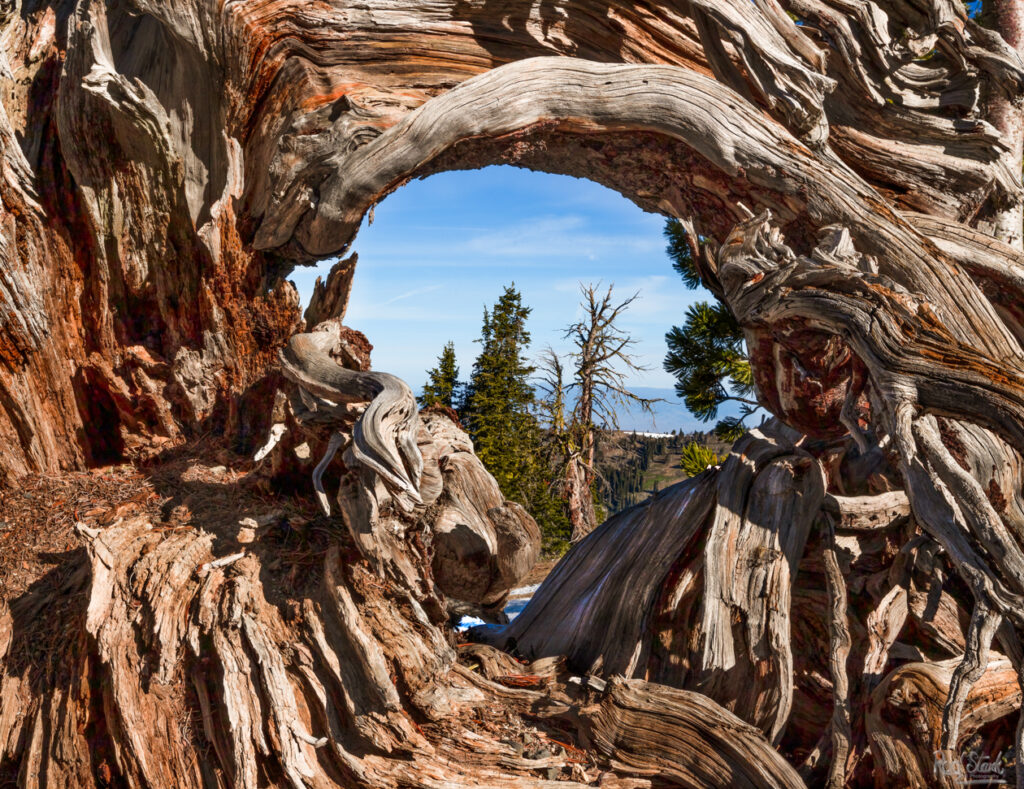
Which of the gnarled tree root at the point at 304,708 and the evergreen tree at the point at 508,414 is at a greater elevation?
the evergreen tree at the point at 508,414

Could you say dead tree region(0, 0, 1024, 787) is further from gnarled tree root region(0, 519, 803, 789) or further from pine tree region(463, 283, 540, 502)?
pine tree region(463, 283, 540, 502)

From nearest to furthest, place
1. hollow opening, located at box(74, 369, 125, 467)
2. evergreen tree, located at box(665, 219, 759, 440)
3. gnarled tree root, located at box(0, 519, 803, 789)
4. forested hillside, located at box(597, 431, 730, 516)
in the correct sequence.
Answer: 1. gnarled tree root, located at box(0, 519, 803, 789)
2. hollow opening, located at box(74, 369, 125, 467)
3. evergreen tree, located at box(665, 219, 759, 440)
4. forested hillside, located at box(597, 431, 730, 516)

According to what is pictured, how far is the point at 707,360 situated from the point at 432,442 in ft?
23.9

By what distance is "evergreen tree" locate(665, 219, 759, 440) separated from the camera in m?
11.0

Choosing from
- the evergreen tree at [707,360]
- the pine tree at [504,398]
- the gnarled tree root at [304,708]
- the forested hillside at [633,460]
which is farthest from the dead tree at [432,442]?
the pine tree at [504,398]

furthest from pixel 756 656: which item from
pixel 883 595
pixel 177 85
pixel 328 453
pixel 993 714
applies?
pixel 177 85

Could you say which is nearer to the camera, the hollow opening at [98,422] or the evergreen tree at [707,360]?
the hollow opening at [98,422]

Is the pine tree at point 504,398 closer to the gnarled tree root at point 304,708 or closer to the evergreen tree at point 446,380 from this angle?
the evergreen tree at point 446,380

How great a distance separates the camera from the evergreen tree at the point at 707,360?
10969 millimetres

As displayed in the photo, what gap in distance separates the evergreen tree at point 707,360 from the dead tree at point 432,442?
5213 mm

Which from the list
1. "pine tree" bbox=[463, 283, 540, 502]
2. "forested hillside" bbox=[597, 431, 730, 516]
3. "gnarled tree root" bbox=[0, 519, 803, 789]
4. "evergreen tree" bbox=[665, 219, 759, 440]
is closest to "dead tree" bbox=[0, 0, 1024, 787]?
"gnarled tree root" bbox=[0, 519, 803, 789]

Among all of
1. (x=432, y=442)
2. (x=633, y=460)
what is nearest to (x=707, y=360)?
(x=432, y=442)

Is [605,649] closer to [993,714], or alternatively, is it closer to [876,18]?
[993,714]

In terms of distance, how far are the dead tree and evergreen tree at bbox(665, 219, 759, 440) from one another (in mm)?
5213
